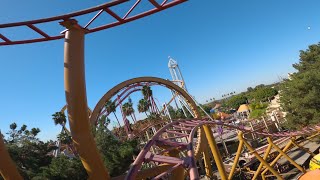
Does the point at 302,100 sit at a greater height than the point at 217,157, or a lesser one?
greater

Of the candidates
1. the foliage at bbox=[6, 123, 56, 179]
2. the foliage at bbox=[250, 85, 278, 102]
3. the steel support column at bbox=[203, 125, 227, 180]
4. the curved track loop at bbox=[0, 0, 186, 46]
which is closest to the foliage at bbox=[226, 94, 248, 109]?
the foliage at bbox=[250, 85, 278, 102]

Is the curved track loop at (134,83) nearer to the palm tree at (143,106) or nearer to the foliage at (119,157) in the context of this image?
the foliage at (119,157)

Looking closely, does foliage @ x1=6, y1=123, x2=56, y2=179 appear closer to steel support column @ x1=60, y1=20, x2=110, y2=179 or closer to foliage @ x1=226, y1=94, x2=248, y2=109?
steel support column @ x1=60, y1=20, x2=110, y2=179

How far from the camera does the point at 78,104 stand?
21.4 ft

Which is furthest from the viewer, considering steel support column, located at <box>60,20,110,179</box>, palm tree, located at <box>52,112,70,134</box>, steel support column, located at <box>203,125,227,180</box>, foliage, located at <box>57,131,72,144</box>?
palm tree, located at <box>52,112,70,134</box>

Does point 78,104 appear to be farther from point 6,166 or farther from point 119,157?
point 119,157

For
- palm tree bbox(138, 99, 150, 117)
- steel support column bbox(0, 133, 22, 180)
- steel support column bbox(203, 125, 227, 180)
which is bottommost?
steel support column bbox(203, 125, 227, 180)

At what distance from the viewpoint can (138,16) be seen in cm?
800


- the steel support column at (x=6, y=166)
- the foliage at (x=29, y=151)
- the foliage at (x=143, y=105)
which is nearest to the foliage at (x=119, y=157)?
the foliage at (x=29, y=151)

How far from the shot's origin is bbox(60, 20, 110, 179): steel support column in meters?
6.52

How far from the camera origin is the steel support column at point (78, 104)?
6.52 meters

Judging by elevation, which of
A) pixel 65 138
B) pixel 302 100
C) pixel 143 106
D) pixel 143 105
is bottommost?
pixel 302 100

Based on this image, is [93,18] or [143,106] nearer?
[93,18]

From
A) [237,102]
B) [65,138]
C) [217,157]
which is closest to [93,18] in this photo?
[217,157]
